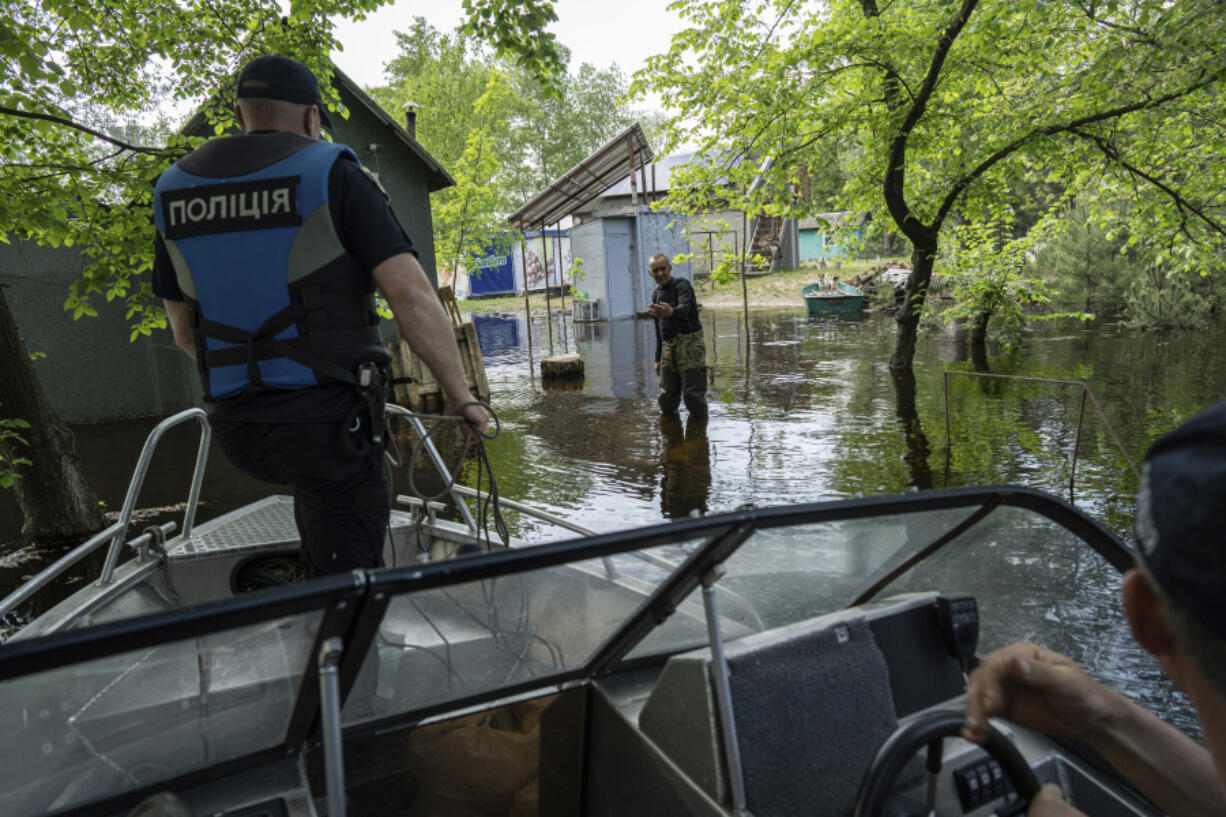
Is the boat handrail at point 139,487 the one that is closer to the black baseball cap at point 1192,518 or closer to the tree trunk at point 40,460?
the black baseball cap at point 1192,518

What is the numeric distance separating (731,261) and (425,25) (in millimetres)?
37290

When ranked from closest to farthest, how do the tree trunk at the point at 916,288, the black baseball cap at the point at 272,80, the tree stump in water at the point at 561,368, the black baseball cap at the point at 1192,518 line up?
1. the black baseball cap at the point at 1192,518
2. the black baseball cap at the point at 272,80
3. the tree trunk at the point at 916,288
4. the tree stump in water at the point at 561,368

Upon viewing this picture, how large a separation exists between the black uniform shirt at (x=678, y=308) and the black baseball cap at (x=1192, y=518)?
8488 millimetres

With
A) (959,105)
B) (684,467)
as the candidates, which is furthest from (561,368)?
(959,105)

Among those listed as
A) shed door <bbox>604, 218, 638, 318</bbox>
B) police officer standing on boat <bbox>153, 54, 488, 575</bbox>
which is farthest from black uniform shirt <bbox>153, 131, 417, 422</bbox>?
shed door <bbox>604, 218, 638, 318</bbox>

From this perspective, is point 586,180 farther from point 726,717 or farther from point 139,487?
point 726,717

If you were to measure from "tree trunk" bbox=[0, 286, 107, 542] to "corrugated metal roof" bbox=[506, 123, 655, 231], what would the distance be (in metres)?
17.5

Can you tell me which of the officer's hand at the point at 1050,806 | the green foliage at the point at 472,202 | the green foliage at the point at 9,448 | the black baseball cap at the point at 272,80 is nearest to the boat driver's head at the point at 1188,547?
the officer's hand at the point at 1050,806

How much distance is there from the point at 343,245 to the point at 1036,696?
2156 mm

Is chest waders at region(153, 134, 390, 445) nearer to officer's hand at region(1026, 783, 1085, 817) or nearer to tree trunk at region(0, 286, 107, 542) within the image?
officer's hand at region(1026, 783, 1085, 817)

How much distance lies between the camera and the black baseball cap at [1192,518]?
69cm

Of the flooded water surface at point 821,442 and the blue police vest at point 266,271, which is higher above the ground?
the blue police vest at point 266,271

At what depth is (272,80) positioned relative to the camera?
248 centimetres

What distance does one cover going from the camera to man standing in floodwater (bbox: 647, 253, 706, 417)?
925 cm
